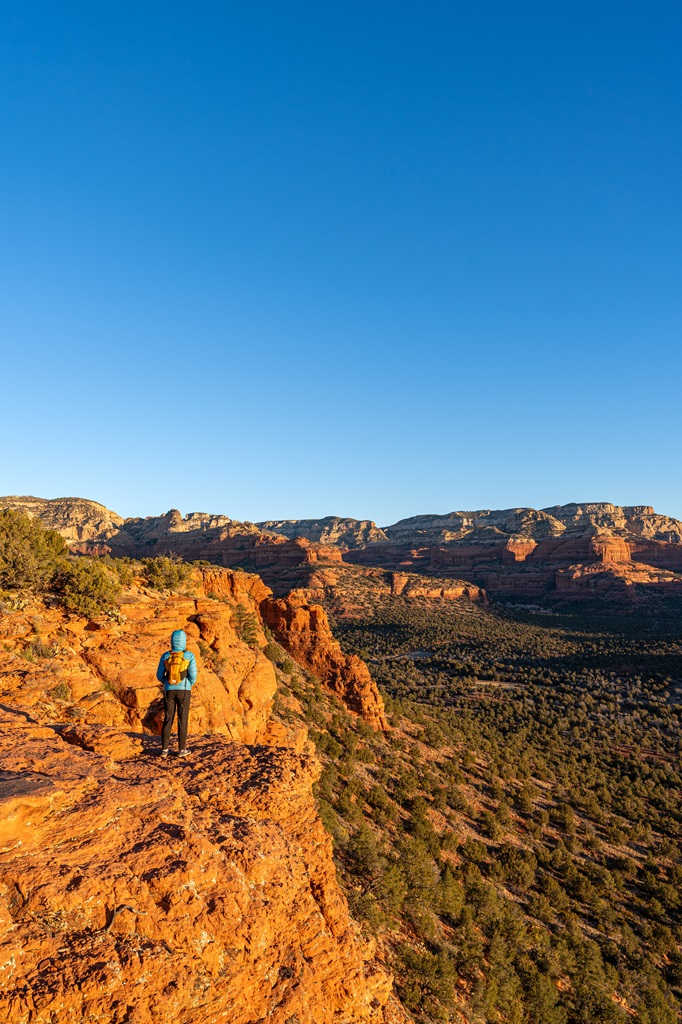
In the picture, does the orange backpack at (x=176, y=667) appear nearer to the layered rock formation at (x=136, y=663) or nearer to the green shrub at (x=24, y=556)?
the layered rock formation at (x=136, y=663)

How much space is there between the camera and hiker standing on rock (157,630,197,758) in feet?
24.0

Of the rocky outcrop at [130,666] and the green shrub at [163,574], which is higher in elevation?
the green shrub at [163,574]

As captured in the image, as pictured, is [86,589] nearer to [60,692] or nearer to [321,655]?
[60,692]

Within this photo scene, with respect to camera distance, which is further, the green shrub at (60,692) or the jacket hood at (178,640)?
the green shrub at (60,692)

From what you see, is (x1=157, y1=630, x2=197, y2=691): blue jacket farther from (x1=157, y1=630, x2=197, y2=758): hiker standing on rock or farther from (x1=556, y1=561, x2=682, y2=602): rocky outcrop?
(x1=556, y1=561, x2=682, y2=602): rocky outcrop

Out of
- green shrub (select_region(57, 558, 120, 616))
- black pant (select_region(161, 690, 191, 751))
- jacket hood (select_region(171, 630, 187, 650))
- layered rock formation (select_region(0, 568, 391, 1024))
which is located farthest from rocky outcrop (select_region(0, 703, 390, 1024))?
green shrub (select_region(57, 558, 120, 616))

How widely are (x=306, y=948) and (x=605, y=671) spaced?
163ft

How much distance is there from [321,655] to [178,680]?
18.5m

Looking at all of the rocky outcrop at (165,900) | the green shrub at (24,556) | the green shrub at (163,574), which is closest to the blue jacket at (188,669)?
the rocky outcrop at (165,900)

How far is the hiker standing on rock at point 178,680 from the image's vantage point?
288 inches

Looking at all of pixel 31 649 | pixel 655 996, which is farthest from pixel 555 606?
pixel 31 649

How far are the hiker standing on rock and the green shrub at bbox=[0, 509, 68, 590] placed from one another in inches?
243

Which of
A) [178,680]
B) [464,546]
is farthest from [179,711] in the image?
[464,546]

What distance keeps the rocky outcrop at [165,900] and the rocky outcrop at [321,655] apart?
17700 mm
